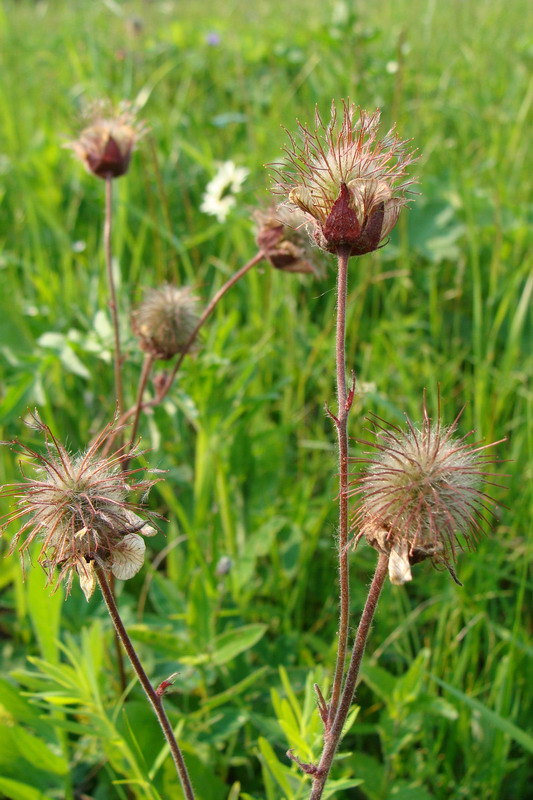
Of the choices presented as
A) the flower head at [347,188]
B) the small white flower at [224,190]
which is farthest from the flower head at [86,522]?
the small white flower at [224,190]

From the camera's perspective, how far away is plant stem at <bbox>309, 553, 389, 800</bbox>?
121 cm

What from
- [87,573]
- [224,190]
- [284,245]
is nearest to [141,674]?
[87,573]

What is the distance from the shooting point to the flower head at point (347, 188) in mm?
1202

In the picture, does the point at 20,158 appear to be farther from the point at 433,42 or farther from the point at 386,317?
the point at 433,42

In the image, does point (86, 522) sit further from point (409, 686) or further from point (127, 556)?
point (409, 686)

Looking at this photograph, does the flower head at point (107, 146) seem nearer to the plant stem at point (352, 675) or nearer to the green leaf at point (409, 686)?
the plant stem at point (352, 675)

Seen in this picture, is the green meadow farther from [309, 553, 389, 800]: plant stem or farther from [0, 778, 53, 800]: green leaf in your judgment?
[309, 553, 389, 800]: plant stem

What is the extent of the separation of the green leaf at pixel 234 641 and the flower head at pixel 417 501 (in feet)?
2.58

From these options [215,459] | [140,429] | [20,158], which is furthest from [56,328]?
[20,158]

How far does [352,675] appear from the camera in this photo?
48.9 inches

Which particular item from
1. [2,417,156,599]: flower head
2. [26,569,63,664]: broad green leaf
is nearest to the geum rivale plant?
[2,417,156,599]: flower head

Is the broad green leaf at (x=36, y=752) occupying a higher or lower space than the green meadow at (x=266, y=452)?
lower

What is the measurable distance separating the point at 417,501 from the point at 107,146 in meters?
1.39

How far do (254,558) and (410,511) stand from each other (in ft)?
3.89
